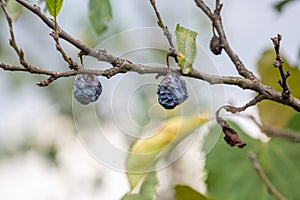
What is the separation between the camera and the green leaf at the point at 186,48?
0.48 m

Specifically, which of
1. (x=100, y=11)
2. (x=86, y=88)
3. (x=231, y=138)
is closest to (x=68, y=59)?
(x=86, y=88)

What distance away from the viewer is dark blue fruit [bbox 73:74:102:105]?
485 mm

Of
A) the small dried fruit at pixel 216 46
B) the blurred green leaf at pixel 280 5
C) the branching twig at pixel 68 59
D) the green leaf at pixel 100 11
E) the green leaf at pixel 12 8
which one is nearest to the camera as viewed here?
the branching twig at pixel 68 59

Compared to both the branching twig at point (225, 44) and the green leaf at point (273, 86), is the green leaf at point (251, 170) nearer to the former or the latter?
the green leaf at point (273, 86)

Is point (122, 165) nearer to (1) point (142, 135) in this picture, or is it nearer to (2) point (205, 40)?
(1) point (142, 135)

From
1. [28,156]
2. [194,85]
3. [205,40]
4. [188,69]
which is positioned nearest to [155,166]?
[194,85]

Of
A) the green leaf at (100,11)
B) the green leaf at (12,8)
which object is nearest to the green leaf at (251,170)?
the green leaf at (100,11)

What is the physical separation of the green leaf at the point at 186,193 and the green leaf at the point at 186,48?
1.22 ft

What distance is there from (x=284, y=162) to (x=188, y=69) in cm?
48

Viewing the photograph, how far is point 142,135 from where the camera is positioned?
767 mm

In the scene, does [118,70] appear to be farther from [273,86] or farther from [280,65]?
[273,86]

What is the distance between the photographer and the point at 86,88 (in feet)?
1.61

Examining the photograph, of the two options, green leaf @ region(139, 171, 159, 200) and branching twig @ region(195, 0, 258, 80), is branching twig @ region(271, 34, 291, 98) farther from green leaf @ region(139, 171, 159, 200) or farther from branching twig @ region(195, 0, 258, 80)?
green leaf @ region(139, 171, 159, 200)

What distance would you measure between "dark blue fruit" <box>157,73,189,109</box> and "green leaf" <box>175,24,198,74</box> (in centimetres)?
1
